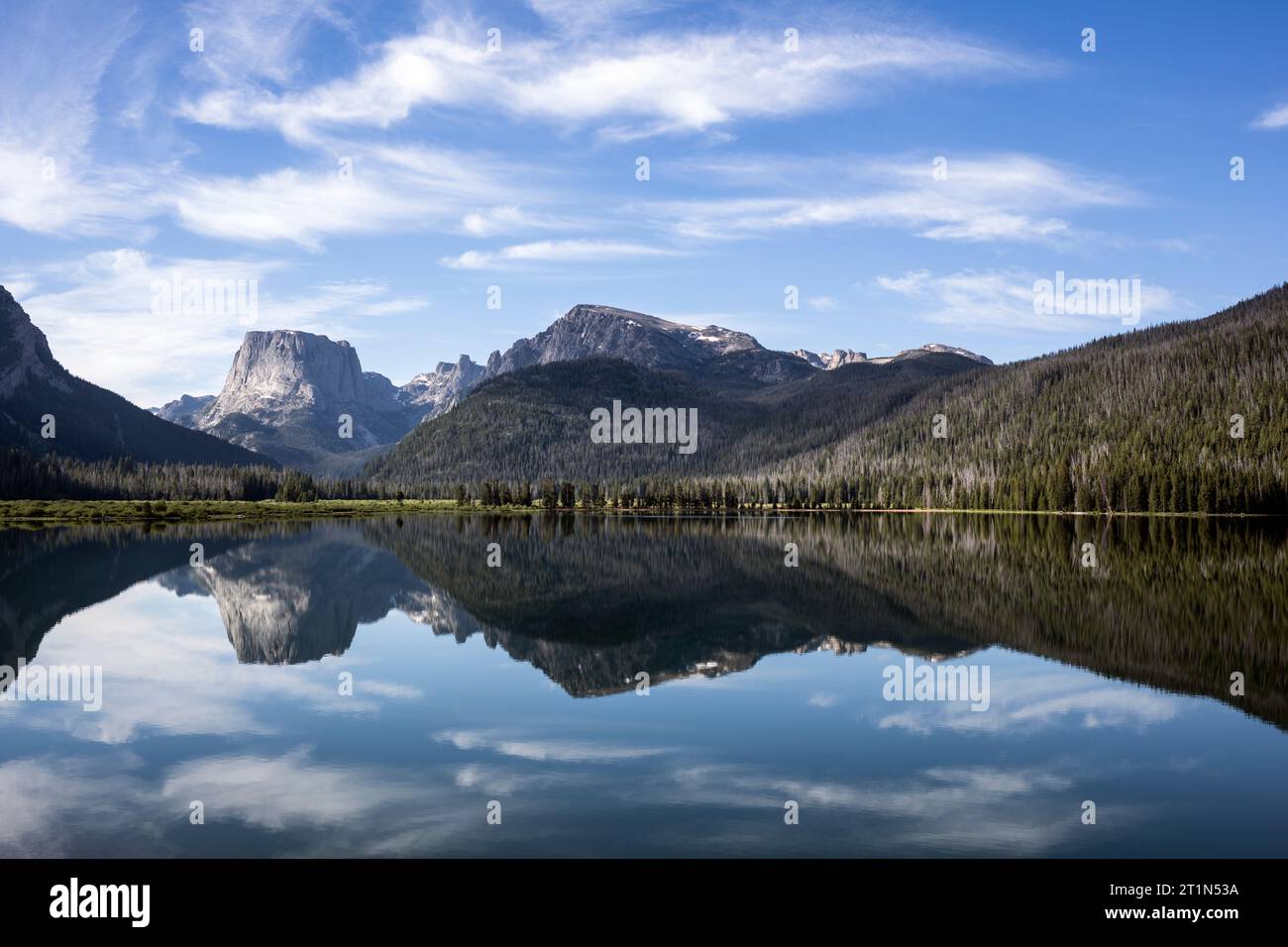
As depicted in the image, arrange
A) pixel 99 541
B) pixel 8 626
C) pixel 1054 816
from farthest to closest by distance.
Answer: pixel 99 541
pixel 8 626
pixel 1054 816

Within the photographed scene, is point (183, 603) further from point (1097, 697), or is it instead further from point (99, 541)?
point (99, 541)

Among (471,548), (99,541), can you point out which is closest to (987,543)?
(471,548)

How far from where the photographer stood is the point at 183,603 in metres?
54.4

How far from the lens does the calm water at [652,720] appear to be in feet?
56.9

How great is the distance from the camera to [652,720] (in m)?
26.5

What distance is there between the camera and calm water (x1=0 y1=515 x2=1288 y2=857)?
56.9 ft

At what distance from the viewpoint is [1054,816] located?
59.1 ft

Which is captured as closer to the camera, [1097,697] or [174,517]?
[1097,697]

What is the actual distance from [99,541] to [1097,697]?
11209 centimetres

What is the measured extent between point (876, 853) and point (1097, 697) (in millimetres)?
16532

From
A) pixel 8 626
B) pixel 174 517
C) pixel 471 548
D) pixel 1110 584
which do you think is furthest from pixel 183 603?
pixel 174 517
